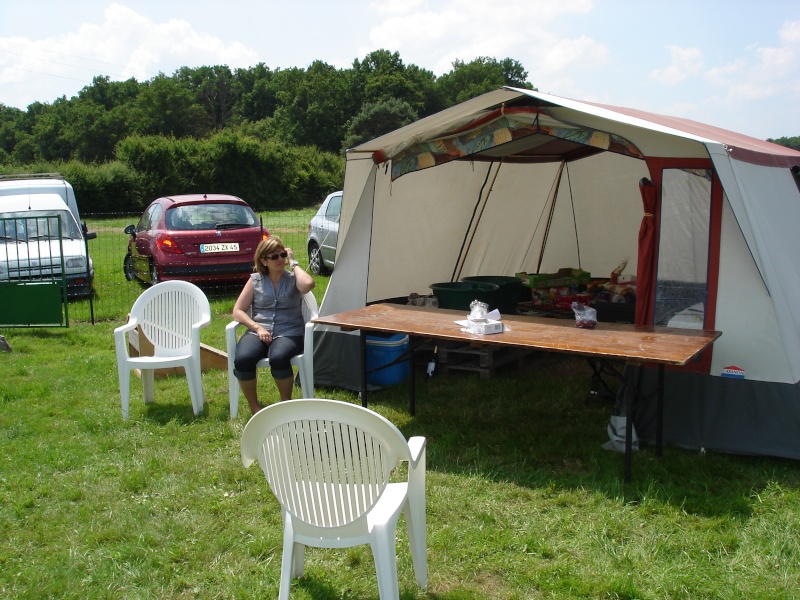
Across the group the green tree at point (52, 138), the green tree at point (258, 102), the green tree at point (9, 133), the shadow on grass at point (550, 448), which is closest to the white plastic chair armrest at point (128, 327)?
the shadow on grass at point (550, 448)

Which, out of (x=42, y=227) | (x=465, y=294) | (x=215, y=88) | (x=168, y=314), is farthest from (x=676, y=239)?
(x=215, y=88)

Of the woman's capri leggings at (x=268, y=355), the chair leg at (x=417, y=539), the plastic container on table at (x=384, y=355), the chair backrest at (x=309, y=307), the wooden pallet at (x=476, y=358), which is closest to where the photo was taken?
the chair leg at (x=417, y=539)

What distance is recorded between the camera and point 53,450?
4.52 m

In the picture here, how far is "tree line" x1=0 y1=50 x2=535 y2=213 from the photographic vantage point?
2809 centimetres

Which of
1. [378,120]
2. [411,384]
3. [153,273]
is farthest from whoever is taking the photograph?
[378,120]

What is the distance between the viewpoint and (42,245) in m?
9.96

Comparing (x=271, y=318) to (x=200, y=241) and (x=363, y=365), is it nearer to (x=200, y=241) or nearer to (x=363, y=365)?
(x=363, y=365)

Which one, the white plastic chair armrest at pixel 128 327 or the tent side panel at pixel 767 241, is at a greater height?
the tent side panel at pixel 767 241

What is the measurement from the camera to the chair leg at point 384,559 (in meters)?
2.55

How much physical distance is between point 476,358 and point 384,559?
3.69 m

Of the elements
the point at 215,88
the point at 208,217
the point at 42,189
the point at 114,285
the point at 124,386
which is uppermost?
the point at 215,88

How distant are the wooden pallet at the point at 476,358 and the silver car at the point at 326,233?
196 inches

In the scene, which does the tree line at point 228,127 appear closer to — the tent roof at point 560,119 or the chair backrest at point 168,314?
the chair backrest at point 168,314

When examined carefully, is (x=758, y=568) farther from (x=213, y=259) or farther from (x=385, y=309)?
(x=213, y=259)
